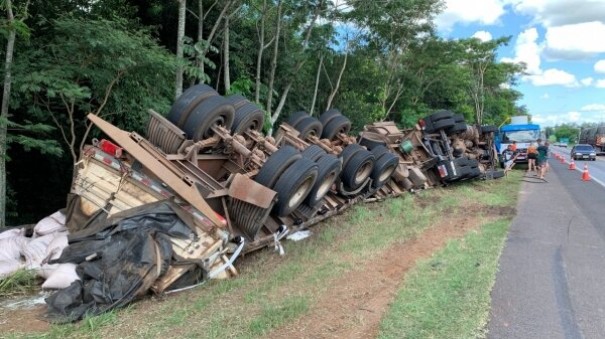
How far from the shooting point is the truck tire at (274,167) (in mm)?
6410

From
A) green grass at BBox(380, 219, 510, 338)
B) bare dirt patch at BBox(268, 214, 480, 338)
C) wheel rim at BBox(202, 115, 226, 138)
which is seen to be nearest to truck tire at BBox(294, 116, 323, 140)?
wheel rim at BBox(202, 115, 226, 138)

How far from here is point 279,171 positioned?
21.1ft

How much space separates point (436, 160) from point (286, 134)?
546 cm

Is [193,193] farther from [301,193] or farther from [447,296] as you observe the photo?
[447,296]

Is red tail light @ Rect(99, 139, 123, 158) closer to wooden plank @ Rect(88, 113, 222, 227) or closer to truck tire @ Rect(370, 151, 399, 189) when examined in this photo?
wooden plank @ Rect(88, 113, 222, 227)

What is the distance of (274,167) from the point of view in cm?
646

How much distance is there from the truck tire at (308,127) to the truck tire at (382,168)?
1.60 m

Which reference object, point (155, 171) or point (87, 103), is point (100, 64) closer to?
point (87, 103)

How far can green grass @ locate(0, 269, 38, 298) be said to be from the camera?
5.07 meters

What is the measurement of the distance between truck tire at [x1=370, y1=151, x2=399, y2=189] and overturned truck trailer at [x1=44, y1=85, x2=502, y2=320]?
24.5 inches

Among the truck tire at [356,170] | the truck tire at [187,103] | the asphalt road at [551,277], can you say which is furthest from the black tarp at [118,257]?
the truck tire at [356,170]

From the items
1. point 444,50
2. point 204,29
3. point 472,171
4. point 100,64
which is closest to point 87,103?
point 100,64

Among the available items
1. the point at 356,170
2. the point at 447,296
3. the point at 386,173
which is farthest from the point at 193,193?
the point at 386,173

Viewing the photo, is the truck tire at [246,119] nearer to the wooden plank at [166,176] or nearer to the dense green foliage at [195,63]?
the dense green foliage at [195,63]
